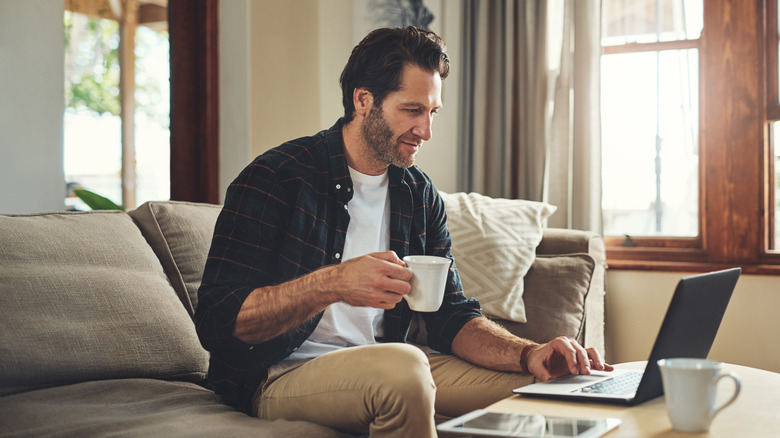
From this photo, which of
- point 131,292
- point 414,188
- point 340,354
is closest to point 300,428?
point 340,354

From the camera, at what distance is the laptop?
112 centimetres

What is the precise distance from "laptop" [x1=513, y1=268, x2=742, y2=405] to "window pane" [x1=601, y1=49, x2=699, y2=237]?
69.3 inches

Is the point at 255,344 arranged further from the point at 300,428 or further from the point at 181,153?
the point at 181,153

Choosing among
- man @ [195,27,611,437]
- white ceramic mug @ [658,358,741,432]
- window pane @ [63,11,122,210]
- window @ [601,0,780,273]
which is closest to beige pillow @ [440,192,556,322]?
man @ [195,27,611,437]

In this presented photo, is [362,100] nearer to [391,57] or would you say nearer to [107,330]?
[391,57]

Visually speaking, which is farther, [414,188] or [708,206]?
[708,206]

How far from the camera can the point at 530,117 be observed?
9.84ft

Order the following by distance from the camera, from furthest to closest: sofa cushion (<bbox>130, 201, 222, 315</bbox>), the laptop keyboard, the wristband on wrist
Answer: sofa cushion (<bbox>130, 201, 222, 315</bbox>) → the wristband on wrist → the laptop keyboard

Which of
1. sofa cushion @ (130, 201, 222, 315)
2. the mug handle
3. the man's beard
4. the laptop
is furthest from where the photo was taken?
sofa cushion @ (130, 201, 222, 315)

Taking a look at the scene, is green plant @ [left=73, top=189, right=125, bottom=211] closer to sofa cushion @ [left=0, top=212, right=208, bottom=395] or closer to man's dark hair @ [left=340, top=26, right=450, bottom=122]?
sofa cushion @ [left=0, top=212, right=208, bottom=395]

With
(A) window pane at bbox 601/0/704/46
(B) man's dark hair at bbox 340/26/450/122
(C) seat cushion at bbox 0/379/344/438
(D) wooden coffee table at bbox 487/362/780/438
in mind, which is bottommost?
(C) seat cushion at bbox 0/379/344/438

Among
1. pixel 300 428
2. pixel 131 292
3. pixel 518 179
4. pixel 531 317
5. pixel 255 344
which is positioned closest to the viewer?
pixel 300 428

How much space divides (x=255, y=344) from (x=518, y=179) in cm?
188

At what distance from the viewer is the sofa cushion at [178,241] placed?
1778mm
